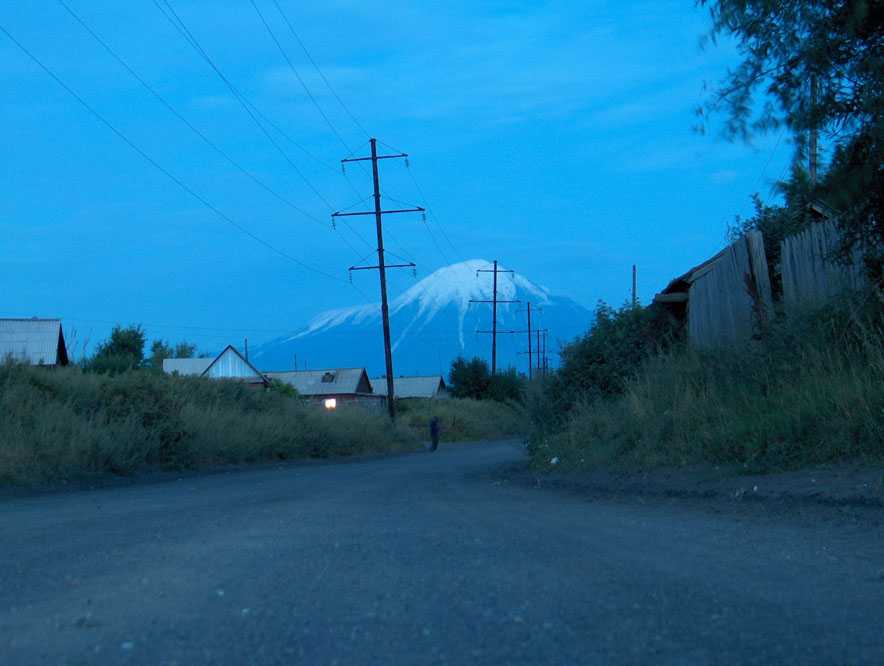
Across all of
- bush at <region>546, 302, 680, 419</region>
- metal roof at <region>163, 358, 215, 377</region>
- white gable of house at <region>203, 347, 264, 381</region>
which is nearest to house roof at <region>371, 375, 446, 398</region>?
metal roof at <region>163, 358, 215, 377</region>

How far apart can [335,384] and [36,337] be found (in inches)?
1879

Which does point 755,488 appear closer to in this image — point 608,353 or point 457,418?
point 608,353

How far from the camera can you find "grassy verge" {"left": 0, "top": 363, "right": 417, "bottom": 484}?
20422 millimetres

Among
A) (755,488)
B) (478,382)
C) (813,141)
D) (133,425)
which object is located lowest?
(755,488)

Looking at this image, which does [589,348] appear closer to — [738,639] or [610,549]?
[610,549]

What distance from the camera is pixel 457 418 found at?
68.8 m

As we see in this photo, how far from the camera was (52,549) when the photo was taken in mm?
8523

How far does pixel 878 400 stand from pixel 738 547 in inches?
163

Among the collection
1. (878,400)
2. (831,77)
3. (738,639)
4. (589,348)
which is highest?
(831,77)

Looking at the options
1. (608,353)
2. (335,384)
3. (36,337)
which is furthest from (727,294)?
(335,384)

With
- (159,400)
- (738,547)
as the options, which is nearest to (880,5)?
(738,547)

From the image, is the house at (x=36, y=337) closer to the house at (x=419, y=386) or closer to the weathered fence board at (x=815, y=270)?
the weathered fence board at (x=815, y=270)

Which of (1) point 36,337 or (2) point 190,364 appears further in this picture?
(2) point 190,364

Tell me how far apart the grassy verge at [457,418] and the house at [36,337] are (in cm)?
2226
